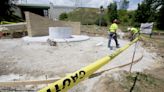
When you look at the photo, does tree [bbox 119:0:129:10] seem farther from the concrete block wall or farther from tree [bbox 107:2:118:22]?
the concrete block wall

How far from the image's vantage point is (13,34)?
666 inches

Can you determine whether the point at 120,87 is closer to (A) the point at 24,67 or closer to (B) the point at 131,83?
(B) the point at 131,83

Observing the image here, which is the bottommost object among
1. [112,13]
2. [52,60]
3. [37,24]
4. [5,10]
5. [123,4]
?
[52,60]

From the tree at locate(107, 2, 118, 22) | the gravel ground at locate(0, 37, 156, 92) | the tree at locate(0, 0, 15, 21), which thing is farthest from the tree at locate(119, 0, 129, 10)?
the gravel ground at locate(0, 37, 156, 92)

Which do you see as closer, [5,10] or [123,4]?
[5,10]


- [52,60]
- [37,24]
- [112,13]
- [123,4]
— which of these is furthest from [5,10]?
[123,4]

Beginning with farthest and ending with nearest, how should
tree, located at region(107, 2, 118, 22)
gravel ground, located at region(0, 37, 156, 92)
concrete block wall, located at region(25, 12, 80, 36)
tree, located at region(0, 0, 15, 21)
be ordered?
tree, located at region(107, 2, 118, 22) < tree, located at region(0, 0, 15, 21) < concrete block wall, located at region(25, 12, 80, 36) < gravel ground, located at region(0, 37, 156, 92)

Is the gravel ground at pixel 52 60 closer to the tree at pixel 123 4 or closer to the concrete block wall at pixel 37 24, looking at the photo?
the concrete block wall at pixel 37 24

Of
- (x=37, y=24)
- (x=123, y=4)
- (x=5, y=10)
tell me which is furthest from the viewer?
(x=123, y=4)

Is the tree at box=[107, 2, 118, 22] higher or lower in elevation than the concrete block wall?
higher

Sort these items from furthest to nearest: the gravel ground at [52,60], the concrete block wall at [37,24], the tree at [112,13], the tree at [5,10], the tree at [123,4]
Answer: the tree at [123,4] → the tree at [112,13] → the tree at [5,10] → the concrete block wall at [37,24] → the gravel ground at [52,60]

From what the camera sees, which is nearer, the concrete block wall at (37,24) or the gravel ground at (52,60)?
A: the gravel ground at (52,60)

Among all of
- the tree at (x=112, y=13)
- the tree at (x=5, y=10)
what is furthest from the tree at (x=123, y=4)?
the tree at (x=5, y=10)

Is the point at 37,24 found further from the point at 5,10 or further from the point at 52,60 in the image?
the point at 5,10
